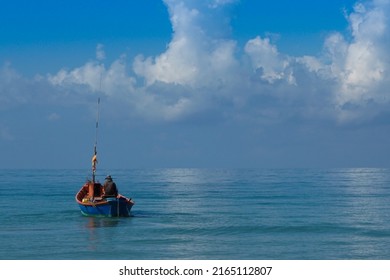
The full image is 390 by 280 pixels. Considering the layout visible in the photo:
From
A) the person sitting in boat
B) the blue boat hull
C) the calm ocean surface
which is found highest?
the person sitting in boat

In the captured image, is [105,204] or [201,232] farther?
[105,204]

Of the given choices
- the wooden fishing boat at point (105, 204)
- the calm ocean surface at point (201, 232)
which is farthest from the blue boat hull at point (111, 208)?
the calm ocean surface at point (201, 232)

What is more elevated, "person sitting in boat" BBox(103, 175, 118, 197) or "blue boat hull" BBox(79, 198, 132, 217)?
"person sitting in boat" BBox(103, 175, 118, 197)

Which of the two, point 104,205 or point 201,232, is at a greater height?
point 104,205

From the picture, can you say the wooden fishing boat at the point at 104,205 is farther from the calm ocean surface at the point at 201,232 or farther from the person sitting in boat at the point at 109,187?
the calm ocean surface at the point at 201,232

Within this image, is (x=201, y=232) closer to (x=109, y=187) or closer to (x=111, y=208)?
(x=111, y=208)

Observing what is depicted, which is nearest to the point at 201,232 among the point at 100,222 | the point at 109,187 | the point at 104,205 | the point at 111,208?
the point at 111,208

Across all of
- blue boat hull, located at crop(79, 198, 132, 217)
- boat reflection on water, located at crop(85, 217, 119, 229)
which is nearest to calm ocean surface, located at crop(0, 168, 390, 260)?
boat reflection on water, located at crop(85, 217, 119, 229)

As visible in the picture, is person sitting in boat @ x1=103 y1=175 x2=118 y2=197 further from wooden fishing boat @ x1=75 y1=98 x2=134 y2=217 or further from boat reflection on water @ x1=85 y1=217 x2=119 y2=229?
boat reflection on water @ x1=85 y1=217 x2=119 y2=229

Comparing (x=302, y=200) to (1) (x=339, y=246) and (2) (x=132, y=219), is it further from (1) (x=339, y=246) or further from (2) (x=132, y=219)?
(1) (x=339, y=246)

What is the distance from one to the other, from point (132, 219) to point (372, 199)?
35.9 m

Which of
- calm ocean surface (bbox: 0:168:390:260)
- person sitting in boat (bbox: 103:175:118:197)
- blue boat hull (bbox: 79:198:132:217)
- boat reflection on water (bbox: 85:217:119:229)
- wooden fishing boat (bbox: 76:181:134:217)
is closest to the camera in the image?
calm ocean surface (bbox: 0:168:390:260)

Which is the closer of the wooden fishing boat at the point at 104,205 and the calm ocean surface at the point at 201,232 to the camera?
the calm ocean surface at the point at 201,232
